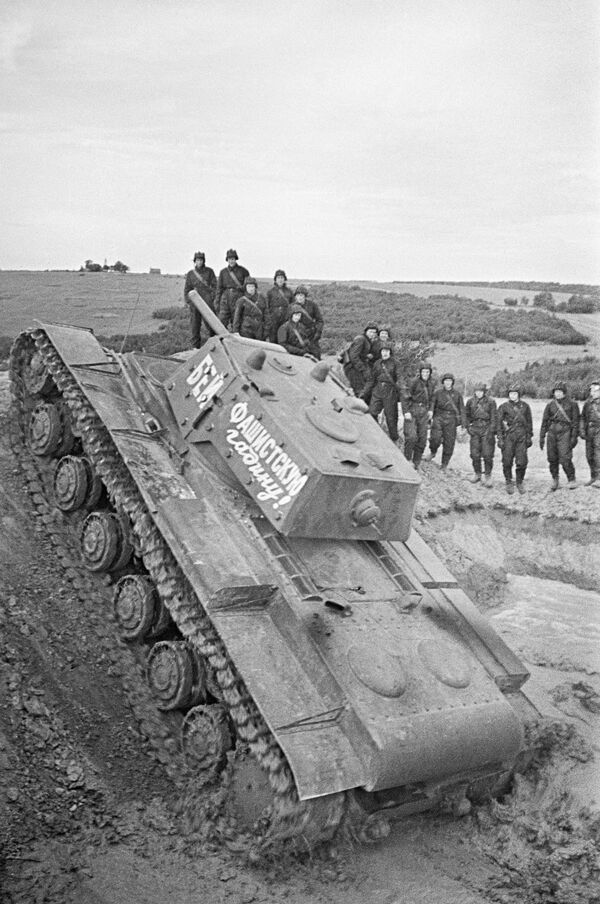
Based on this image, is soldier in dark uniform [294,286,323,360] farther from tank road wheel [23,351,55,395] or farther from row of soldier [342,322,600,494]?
tank road wheel [23,351,55,395]

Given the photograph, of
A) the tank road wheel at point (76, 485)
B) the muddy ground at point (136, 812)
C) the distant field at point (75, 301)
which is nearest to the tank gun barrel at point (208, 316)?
the distant field at point (75, 301)

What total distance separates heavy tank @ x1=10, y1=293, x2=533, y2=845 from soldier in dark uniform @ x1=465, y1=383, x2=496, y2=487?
18.1 ft

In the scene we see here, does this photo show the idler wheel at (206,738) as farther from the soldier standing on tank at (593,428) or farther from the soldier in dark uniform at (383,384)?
the soldier standing on tank at (593,428)

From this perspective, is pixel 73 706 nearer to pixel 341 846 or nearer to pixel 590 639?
pixel 341 846

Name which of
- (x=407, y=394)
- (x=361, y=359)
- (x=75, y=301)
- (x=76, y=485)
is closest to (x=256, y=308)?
(x=361, y=359)

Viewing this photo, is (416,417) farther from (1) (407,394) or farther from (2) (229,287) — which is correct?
(2) (229,287)

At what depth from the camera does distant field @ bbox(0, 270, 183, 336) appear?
12922 millimetres

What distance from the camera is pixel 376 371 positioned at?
13.9 m

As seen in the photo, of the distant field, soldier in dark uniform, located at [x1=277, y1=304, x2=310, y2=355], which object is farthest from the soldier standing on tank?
the distant field

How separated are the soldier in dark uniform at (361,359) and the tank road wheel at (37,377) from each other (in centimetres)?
532

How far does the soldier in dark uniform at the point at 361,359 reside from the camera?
13922 mm

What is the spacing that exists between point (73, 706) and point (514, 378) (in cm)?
1557

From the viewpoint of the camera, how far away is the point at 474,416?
587 inches

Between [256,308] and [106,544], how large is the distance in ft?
18.0
